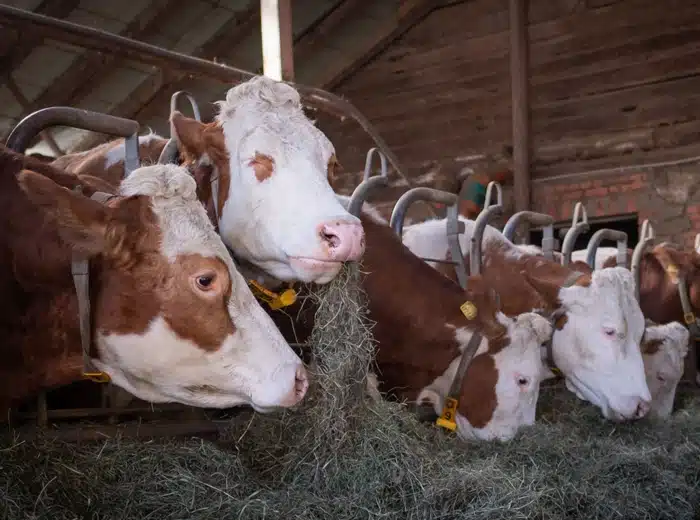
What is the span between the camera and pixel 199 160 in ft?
11.8

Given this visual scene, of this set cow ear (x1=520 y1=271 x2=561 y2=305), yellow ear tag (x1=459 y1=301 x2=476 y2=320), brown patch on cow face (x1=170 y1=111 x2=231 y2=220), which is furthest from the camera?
cow ear (x1=520 y1=271 x2=561 y2=305)

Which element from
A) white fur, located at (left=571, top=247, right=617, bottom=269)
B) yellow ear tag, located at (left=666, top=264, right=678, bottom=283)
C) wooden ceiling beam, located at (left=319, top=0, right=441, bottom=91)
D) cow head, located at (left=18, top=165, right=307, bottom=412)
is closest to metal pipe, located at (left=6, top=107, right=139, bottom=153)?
cow head, located at (left=18, top=165, right=307, bottom=412)

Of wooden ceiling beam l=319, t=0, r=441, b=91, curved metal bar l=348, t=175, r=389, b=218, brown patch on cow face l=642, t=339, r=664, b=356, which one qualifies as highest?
wooden ceiling beam l=319, t=0, r=441, b=91

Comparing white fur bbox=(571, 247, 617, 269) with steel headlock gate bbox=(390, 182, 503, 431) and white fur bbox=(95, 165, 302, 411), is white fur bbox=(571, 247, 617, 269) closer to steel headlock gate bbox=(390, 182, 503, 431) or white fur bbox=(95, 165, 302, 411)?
steel headlock gate bbox=(390, 182, 503, 431)

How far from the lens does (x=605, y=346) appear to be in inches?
191

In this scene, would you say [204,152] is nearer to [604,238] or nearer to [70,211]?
[70,211]

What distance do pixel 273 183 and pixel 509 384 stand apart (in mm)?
1700

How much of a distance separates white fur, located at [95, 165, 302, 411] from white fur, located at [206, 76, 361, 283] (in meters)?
0.46

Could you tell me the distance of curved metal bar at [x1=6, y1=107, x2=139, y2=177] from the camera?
10.1 feet

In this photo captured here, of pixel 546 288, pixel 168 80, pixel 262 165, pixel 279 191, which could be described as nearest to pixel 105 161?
pixel 262 165

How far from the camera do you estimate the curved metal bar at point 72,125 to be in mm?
3092

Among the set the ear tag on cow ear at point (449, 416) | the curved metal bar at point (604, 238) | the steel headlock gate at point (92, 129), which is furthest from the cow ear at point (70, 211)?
the curved metal bar at point (604, 238)

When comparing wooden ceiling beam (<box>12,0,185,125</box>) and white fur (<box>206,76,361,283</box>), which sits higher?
wooden ceiling beam (<box>12,0,185,125</box>)

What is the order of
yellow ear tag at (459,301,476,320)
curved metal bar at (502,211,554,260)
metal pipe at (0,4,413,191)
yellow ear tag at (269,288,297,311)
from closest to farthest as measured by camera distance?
yellow ear tag at (269,288,297,311) < metal pipe at (0,4,413,191) < yellow ear tag at (459,301,476,320) < curved metal bar at (502,211,554,260)
